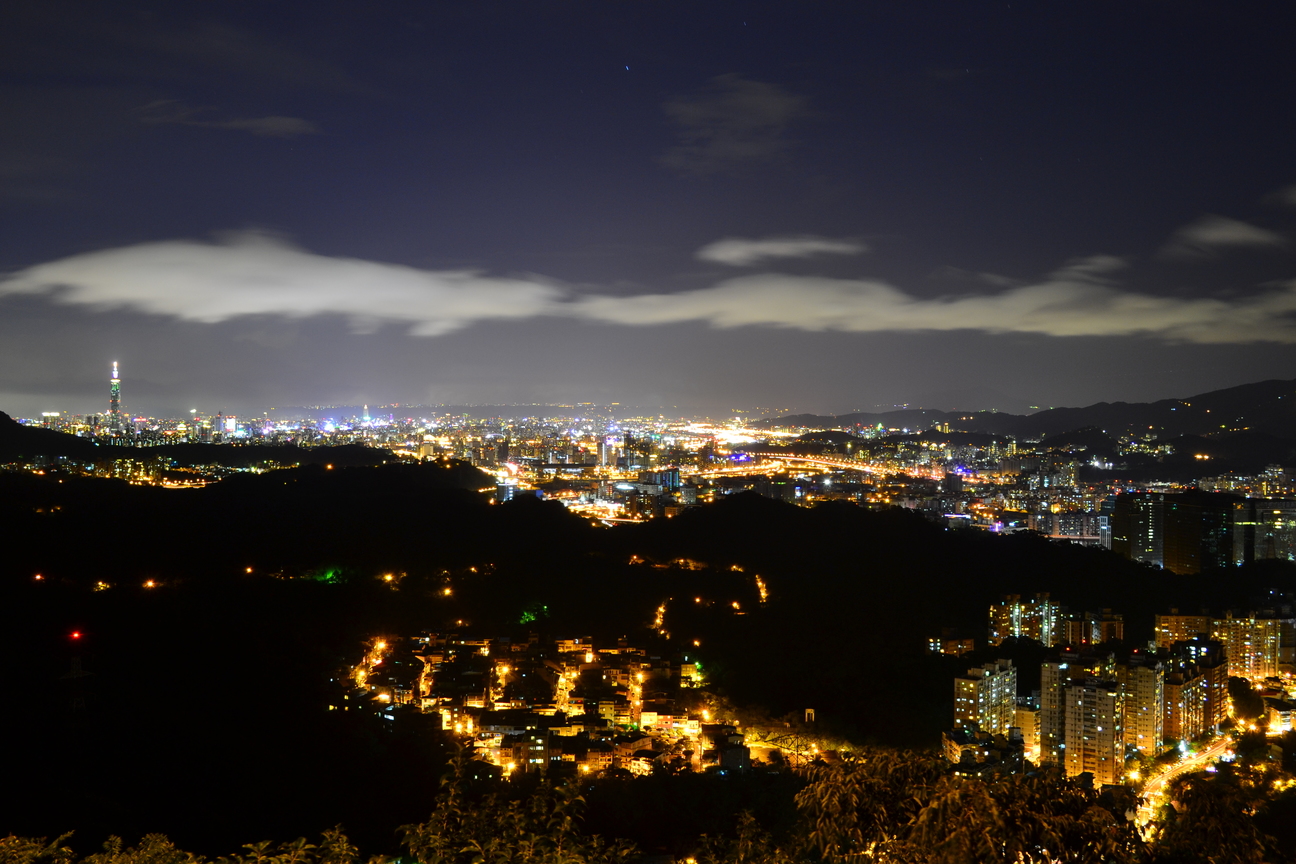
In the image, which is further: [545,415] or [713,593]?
[545,415]

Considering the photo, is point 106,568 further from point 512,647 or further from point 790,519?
point 790,519

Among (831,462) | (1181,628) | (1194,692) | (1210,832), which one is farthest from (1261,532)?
(1210,832)

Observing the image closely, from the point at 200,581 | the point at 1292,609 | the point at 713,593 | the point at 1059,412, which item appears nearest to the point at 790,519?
the point at 713,593

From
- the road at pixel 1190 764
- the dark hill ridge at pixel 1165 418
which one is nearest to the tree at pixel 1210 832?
the road at pixel 1190 764

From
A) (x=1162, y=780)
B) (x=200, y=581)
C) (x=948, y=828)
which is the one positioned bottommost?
(x=1162, y=780)

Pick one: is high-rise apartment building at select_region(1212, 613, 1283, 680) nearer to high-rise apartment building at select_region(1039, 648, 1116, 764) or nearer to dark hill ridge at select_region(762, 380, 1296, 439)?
high-rise apartment building at select_region(1039, 648, 1116, 764)
